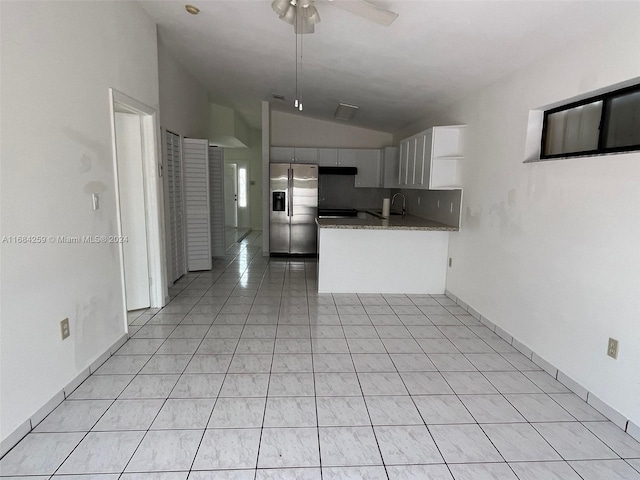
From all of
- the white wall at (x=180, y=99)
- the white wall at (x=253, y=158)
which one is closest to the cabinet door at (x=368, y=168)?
the white wall at (x=180, y=99)

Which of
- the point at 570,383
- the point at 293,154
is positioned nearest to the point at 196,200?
the point at 293,154

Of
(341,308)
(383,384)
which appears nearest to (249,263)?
(341,308)

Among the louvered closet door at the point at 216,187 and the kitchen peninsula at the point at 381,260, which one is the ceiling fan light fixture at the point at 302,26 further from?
the louvered closet door at the point at 216,187

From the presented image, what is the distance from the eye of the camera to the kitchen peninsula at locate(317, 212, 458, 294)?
4496 mm

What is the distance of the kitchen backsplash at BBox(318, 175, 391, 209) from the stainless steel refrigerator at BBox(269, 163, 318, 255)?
875mm

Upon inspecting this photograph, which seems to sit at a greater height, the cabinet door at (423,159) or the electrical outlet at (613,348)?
the cabinet door at (423,159)

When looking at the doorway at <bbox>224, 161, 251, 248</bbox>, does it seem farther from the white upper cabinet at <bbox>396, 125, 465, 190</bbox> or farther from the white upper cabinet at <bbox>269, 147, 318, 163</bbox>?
the white upper cabinet at <bbox>396, 125, 465, 190</bbox>

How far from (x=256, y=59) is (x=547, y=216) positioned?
3.41 metres

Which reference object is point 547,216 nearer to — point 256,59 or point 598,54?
point 598,54

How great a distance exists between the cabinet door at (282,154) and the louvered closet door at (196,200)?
5.74 ft

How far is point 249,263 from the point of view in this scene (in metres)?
6.21

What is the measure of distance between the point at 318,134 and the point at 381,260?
356 cm

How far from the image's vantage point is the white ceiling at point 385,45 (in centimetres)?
231

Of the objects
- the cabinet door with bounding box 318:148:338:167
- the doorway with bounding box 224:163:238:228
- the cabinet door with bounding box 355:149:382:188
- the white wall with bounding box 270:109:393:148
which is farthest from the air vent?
the doorway with bounding box 224:163:238:228
